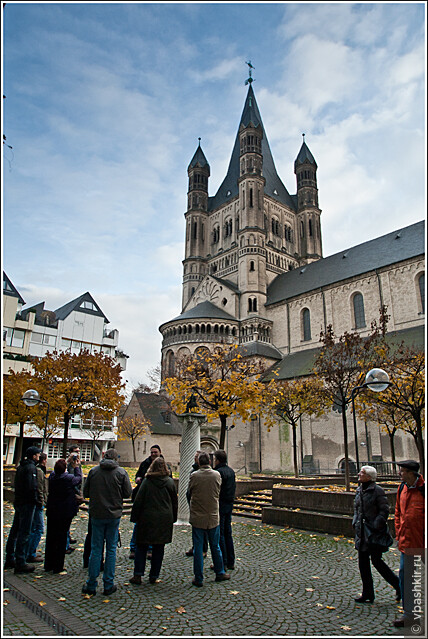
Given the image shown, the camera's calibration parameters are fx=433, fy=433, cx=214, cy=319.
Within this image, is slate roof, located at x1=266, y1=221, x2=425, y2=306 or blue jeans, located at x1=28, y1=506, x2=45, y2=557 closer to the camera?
blue jeans, located at x1=28, y1=506, x2=45, y2=557

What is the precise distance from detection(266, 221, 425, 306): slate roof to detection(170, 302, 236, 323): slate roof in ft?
16.3

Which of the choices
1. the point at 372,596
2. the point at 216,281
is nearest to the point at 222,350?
the point at 372,596

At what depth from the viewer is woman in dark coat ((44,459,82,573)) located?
21.9 ft

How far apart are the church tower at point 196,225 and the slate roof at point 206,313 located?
358 inches

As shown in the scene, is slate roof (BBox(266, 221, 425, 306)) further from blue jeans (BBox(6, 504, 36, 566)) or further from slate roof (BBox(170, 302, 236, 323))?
blue jeans (BBox(6, 504, 36, 566))

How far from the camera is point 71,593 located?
5.69 meters

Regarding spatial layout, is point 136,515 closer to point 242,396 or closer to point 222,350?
point 242,396

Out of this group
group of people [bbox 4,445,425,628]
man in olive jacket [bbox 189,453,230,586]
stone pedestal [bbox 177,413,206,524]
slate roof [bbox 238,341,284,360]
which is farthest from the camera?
slate roof [bbox 238,341,284,360]

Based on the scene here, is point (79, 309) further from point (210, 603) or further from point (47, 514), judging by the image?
point (210, 603)

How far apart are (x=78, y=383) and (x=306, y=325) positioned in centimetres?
2731

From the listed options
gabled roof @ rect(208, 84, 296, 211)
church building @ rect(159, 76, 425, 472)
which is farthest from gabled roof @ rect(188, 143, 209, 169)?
gabled roof @ rect(208, 84, 296, 211)

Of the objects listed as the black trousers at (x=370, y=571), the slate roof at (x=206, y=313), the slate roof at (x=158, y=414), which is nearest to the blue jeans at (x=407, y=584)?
the black trousers at (x=370, y=571)

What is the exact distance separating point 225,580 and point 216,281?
45.2 meters

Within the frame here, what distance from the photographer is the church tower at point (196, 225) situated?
58.0 meters
